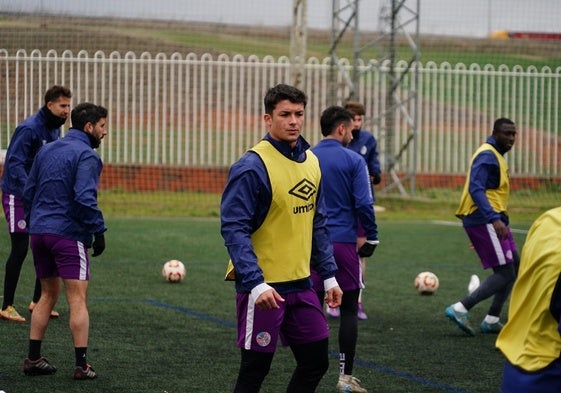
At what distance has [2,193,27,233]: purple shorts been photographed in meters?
9.90

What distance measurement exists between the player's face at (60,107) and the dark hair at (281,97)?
3581 mm

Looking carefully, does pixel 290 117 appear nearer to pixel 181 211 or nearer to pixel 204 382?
pixel 204 382

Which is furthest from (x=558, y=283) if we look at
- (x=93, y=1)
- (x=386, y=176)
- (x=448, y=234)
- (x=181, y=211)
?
(x=93, y=1)

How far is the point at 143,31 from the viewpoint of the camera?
27844mm

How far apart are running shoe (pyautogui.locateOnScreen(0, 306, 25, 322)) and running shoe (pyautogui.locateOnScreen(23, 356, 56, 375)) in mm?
2083

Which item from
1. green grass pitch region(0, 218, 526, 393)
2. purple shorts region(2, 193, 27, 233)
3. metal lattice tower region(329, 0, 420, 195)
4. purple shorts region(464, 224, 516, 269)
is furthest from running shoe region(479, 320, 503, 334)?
metal lattice tower region(329, 0, 420, 195)

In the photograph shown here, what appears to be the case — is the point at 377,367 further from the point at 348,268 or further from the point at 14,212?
the point at 14,212

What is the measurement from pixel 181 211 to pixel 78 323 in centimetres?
1287

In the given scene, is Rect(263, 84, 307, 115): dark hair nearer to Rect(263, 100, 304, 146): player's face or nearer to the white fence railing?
Rect(263, 100, 304, 146): player's face

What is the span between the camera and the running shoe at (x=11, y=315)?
9.91 m

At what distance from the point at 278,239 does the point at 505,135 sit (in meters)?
4.56

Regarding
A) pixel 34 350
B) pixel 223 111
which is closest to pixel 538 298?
pixel 34 350

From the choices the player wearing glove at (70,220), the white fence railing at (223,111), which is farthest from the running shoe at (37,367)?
the white fence railing at (223,111)

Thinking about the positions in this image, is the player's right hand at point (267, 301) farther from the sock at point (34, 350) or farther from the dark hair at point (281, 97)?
the sock at point (34, 350)
